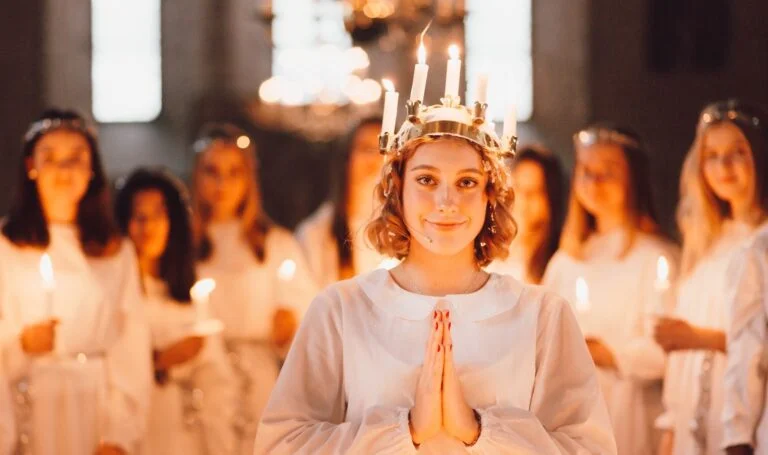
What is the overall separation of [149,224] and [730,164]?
2783 mm

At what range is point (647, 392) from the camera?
6.99 m

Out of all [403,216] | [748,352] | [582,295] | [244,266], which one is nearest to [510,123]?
[403,216]

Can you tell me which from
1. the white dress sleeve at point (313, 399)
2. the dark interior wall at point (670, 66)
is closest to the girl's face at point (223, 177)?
the white dress sleeve at point (313, 399)

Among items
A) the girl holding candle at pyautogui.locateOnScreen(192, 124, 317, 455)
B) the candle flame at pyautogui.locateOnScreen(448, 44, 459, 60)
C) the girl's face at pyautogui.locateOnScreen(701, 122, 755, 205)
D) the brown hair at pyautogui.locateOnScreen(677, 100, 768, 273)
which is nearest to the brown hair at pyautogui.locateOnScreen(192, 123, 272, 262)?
the girl holding candle at pyautogui.locateOnScreen(192, 124, 317, 455)

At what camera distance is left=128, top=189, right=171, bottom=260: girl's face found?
24.8ft

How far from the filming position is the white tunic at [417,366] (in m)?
3.92

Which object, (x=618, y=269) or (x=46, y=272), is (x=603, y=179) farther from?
(x=46, y=272)

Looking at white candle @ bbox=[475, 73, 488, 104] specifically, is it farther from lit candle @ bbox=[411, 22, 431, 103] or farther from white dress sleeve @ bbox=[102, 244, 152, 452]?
white dress sleeve @ bbox=[102, 244, 152, 452]

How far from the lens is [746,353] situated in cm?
563

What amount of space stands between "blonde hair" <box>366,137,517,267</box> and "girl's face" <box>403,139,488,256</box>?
0.05 metres

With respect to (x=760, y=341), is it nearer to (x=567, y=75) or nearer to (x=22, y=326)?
(x=22, y=326)

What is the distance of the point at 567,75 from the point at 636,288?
10538 mm

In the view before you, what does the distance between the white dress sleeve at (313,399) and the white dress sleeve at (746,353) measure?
6.73 feet

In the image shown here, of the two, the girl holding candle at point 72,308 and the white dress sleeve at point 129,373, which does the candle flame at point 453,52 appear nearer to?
the girl holding candle at point 72,308
